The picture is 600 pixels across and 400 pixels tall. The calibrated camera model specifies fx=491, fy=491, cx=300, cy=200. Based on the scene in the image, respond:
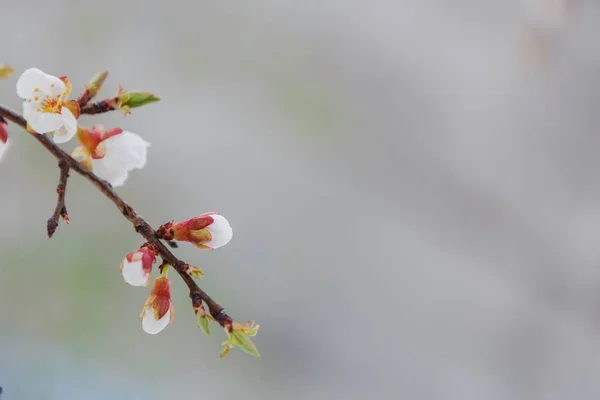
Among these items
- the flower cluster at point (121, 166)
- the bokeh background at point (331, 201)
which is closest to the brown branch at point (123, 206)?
the flower cluster at point (121, 166)

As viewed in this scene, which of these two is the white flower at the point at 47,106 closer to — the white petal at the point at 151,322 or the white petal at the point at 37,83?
the white petal at the point at 37,83

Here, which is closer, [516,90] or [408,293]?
[408,293]

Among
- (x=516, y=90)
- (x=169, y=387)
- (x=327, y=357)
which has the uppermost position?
(x=516, y=90)

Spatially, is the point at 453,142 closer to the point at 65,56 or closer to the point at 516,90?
the point at 516,90

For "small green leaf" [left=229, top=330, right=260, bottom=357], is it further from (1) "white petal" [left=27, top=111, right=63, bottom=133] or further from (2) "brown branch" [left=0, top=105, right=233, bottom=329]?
(1) "white petal" [left=27, top=111, right=63, bottom=133]

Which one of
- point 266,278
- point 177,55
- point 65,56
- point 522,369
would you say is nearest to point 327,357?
point 266,278

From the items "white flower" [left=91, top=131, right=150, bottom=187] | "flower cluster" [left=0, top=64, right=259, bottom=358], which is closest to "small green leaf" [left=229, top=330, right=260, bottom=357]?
"flower cluster" [left=0, top=64, right=259, bottom=358]
